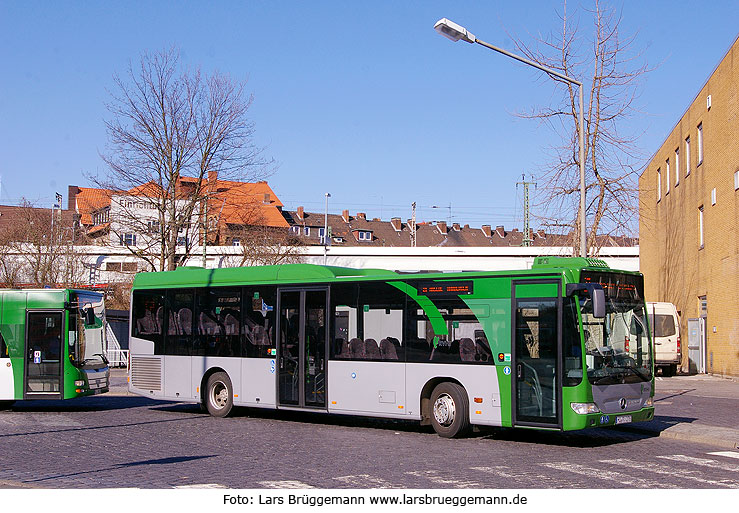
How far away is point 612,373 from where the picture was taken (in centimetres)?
1433

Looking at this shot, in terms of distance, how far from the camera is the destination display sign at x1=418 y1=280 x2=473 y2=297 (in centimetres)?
1549

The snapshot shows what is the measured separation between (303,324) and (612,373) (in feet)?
20.8

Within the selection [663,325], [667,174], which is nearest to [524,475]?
[663,325]

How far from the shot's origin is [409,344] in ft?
53.1

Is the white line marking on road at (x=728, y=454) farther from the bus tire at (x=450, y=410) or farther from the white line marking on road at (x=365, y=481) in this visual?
the white line marking on road at (x=365, y=481)

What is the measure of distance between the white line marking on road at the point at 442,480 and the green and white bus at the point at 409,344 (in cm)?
369

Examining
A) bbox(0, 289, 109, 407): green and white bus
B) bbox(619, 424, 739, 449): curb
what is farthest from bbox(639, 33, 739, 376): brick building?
bbox(0, 289, 109, 407): green and white bus

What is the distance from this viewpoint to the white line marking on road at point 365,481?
9.83m

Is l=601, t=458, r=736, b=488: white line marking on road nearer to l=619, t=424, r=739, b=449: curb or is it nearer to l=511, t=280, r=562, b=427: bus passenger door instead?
l=511, t=280, r=562, b=427: bus passenger door

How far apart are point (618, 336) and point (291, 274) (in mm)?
6897

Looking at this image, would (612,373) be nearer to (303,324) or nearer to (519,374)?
(519,374)

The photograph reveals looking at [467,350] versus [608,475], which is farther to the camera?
[467,350]

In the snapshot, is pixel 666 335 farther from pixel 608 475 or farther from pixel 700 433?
pixel 608 475

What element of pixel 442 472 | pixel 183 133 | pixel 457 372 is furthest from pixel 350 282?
pixel 183 133
